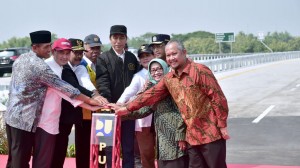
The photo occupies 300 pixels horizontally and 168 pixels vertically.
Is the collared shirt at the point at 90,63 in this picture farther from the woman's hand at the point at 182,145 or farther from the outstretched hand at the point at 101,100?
the woman's hand at the point at 182,145

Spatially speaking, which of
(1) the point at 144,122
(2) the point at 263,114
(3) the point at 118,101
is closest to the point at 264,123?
(2) the point at 263,114

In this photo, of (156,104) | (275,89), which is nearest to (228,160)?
(156,104)

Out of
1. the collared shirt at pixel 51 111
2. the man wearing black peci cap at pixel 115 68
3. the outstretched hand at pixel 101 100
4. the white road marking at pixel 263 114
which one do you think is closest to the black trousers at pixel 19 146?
the collared shirt at pixel 51 111

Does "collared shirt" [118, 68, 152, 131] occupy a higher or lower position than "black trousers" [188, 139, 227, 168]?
higher

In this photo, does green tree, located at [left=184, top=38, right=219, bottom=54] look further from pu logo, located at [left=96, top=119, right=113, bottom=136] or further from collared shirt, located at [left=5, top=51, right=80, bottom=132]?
collared shirt, located at [left=5, top=51, right=80, bottom=132]

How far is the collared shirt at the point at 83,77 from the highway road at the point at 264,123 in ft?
12.7

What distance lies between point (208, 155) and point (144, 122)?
160cm

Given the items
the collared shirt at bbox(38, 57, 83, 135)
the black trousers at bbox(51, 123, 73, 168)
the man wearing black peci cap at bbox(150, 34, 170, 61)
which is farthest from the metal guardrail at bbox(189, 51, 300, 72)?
the collared shirt at bbox(38, 57, 83, 135)

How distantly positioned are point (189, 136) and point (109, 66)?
6.36 feet

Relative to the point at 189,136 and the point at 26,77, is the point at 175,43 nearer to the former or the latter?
the point at 189,136

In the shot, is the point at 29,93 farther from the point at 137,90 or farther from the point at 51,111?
the point at 137,90

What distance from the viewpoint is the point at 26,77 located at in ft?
21.9

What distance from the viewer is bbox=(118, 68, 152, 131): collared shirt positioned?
24.4 feet

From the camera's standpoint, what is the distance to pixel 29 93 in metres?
6.73
